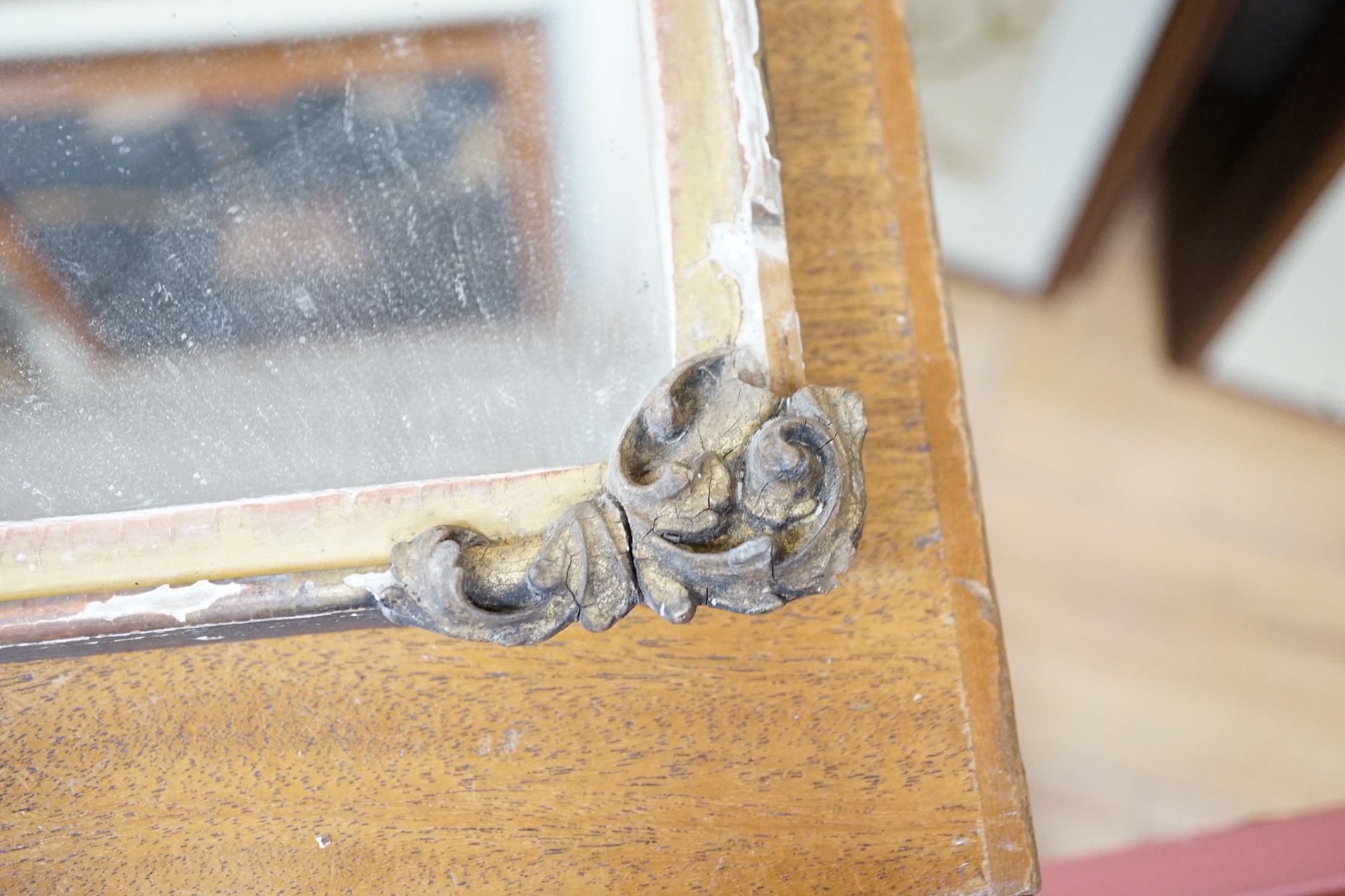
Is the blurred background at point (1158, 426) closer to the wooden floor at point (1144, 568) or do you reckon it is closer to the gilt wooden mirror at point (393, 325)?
the wooden floor at point (1144, 568)

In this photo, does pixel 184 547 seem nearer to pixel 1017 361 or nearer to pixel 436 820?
pixel 436 820

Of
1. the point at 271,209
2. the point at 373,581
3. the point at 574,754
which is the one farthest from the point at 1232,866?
the point at 271,209

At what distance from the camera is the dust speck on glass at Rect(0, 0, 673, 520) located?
0.43m

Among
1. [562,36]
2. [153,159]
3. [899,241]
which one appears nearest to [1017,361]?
[899,241]

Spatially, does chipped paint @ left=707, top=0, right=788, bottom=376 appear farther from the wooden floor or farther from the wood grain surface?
the wooden floor

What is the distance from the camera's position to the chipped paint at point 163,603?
0.39 m

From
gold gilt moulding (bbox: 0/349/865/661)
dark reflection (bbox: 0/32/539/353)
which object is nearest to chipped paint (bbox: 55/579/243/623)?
gold gilt moulding (bbox: 0/349/865/661)

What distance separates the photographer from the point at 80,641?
405 millimetres

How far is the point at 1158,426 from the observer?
115 cm

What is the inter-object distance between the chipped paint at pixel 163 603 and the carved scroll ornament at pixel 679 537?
7 cm

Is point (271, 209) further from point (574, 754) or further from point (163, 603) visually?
point (574, 754)

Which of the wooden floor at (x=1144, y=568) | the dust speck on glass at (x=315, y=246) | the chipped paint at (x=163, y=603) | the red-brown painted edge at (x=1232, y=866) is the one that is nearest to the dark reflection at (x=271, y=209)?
the dust speck on glass at (x=315, y=246)

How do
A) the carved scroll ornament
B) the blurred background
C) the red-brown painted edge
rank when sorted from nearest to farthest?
the carved scroll ornament → the red-brown painted edge → the blurred background

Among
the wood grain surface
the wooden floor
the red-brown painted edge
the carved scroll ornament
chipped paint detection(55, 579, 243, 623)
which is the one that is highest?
the carved scroll ornament
